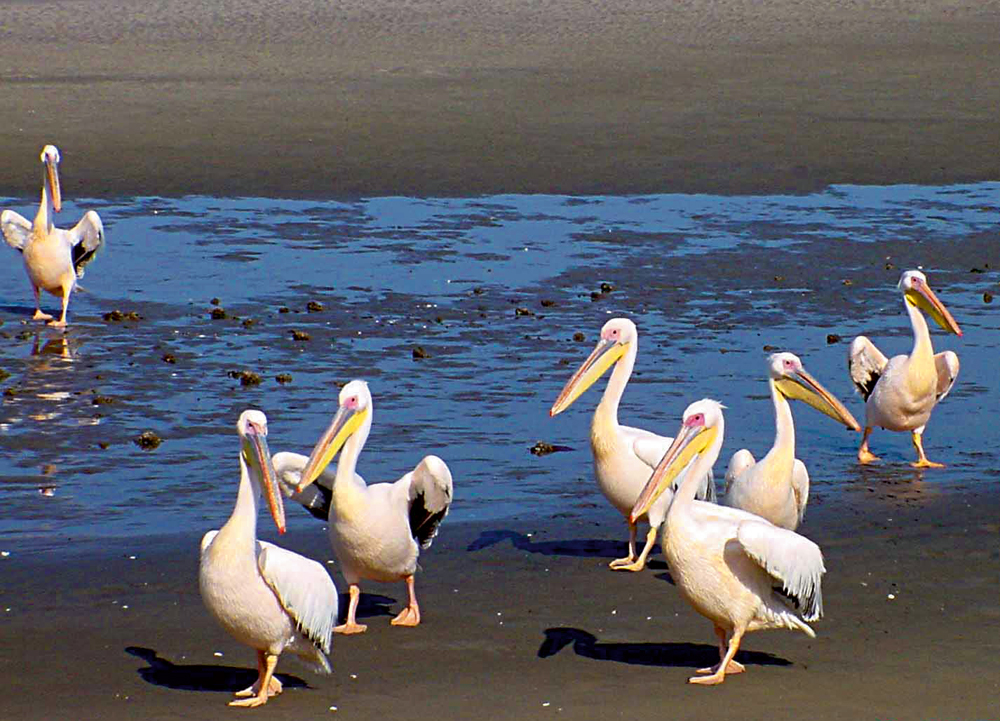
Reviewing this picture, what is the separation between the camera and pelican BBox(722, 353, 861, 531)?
6.27 metres

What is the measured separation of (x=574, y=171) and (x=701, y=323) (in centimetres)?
532

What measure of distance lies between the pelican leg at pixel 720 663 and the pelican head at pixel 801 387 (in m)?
1.32

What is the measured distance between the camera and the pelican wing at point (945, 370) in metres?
8.23

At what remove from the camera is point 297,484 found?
6.01 meters

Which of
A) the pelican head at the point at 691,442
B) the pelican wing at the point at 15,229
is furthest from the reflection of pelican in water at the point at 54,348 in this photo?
the pelican head at the point at 691,442

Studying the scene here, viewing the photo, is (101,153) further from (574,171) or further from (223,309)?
(223,309)

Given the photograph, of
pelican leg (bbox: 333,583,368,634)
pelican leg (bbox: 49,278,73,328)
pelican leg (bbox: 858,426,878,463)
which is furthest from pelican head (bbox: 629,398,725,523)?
pelican leg (bbox: 49,278,73,328)

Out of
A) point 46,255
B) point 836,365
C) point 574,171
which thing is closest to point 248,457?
point 836,365

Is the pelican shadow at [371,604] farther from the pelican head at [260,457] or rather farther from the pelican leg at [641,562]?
the pelican head at [260,457]

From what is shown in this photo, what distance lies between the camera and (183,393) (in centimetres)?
Answer: 884

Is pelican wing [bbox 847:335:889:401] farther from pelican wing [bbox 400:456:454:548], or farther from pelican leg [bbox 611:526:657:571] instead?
pelican wing [bbox 400:456:454:548]

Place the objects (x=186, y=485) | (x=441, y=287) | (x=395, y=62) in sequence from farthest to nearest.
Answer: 1. (x=395, y=62)
2. (x=441, y=287)
3. (x=186, y=485)

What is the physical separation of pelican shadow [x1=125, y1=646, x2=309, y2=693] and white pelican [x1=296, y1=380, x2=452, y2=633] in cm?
47

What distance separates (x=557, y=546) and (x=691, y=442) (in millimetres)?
1204
